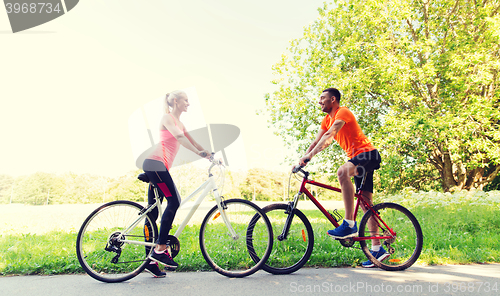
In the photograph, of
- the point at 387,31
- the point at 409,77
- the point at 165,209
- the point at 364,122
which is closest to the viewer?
the point at 165,209

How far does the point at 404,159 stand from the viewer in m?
12.8

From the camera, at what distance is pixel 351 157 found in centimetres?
380

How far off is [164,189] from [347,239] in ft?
7.49

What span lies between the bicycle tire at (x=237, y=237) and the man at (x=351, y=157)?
0.81 m

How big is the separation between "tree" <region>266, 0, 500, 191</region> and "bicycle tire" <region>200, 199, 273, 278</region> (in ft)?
31.6

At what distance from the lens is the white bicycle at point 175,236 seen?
11.4 feet

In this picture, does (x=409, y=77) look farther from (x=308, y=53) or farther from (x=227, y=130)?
(x=227, y=130)

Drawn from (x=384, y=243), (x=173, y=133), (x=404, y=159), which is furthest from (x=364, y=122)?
(x=173, y=133)

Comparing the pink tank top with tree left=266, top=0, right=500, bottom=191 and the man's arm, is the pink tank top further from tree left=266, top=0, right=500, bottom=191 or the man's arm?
tree left=266, top=0, right=500, bottom=191

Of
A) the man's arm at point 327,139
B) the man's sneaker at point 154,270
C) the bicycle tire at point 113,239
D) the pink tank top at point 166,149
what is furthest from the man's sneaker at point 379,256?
the pink tank top at point 166,149

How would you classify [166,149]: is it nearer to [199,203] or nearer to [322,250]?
[199,203]

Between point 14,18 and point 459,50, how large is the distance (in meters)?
14.4

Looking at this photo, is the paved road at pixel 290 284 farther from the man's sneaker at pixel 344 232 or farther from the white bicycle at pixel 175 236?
the man's sneaker at pixel 344 232

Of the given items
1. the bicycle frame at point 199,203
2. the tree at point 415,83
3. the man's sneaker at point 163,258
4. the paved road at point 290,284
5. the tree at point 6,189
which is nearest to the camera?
the paved road at point 290,284
